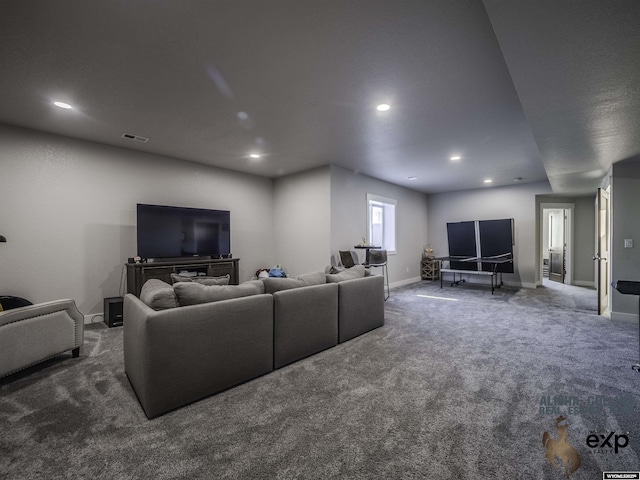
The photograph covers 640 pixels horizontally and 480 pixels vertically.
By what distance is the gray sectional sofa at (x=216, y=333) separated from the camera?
191 cm

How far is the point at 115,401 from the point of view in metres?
2.08

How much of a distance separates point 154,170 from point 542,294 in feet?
25.7

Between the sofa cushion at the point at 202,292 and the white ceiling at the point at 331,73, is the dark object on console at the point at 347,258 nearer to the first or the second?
the white ceiling at the point at 331,73

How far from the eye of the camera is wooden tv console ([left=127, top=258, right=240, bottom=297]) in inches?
165


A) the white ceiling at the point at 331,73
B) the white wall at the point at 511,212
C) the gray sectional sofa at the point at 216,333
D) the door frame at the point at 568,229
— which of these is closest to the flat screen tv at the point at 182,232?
the white ceiling at the point at 331,73

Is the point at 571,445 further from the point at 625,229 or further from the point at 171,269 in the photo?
the point at 171,269

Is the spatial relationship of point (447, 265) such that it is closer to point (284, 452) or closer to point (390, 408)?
point (390, 408)

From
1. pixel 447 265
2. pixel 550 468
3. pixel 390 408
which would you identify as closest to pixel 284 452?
pixel 390 408

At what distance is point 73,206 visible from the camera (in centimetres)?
404

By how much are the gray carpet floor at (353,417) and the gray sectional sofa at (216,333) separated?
127mm

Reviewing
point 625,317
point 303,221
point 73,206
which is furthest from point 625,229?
point 73,206

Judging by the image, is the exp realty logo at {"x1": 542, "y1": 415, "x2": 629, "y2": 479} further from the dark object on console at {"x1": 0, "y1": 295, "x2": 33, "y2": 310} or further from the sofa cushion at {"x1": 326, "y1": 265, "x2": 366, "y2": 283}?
the dark object on console at {"x1": 0, "y1": 295, "x2": 33, "y2": 310}

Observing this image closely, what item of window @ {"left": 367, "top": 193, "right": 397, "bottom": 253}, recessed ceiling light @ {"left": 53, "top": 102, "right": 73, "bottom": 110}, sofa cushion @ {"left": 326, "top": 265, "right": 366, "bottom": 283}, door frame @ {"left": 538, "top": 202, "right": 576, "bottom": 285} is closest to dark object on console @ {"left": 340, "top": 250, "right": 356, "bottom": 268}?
sofa cushion @ {"left": 326, "top": 265, "right": 366, "bottom": 283}

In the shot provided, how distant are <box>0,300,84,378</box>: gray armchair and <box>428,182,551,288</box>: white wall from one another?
812 cm
